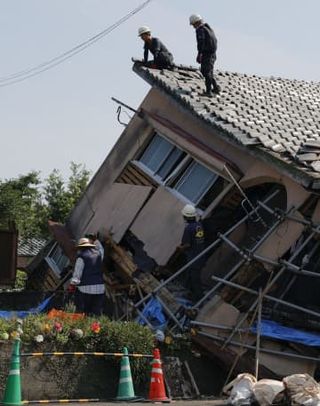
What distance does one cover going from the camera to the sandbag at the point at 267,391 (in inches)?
393

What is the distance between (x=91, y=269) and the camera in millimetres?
13695

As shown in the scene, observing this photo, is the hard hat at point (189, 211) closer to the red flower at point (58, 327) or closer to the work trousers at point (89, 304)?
the work trousers at point (89, 304)

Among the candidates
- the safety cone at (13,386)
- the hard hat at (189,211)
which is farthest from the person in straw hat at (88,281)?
the safety cone at (13,386)

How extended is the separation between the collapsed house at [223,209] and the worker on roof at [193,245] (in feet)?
0.58

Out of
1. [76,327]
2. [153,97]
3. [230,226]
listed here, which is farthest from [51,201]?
[76,327]

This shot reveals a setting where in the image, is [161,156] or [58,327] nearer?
[58,327]

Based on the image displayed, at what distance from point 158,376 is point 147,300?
3.04 meters

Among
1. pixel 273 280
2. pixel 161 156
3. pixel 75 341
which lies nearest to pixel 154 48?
pixel 161 156

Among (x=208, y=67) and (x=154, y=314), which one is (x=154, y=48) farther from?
(x=154, y=314)

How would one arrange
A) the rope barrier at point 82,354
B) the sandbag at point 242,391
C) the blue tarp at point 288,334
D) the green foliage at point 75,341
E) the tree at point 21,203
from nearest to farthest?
the sandbag at point 242,391 < the rope barrier at point 82,354 < the green foliage at point 75,341 < the blue tarp at point 288,334 < the tree at point 21,203

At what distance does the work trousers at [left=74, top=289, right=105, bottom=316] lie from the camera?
45.2 ft

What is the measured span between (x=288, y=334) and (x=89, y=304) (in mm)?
3368

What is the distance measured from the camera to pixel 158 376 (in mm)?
10844

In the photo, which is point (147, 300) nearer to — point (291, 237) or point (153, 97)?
point (291, 237)
